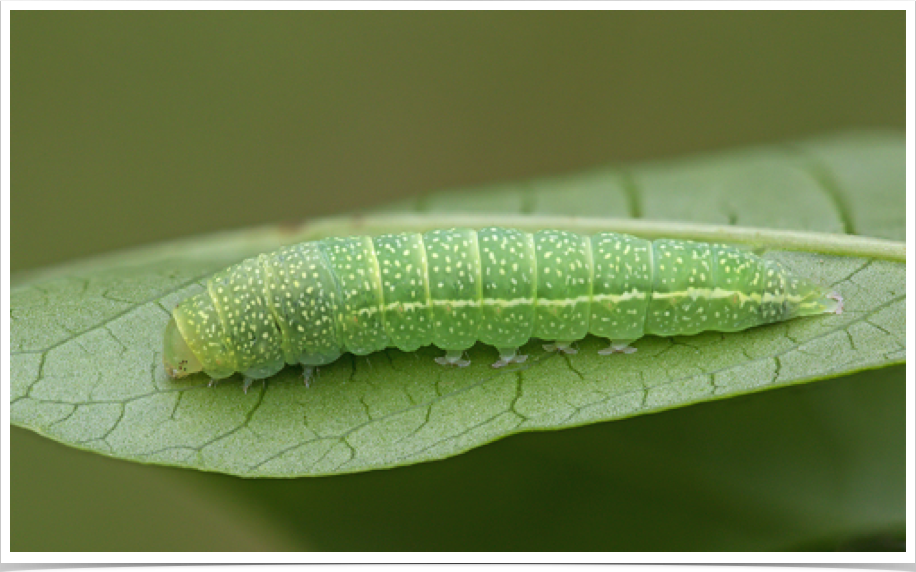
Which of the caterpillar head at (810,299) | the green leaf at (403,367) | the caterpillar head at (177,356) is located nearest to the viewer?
the green leaf at (403,367)

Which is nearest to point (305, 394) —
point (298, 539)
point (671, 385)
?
point (298, 539)

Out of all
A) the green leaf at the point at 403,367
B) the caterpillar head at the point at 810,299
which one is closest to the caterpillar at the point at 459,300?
the caterpillar head at the point at 810,299

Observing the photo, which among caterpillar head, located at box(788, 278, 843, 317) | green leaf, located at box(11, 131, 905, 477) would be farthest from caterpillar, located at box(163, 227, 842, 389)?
green leaf, located at box(11, 131, 905, 477)

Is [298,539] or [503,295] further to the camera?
[503,295]

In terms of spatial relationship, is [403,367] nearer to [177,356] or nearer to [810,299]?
[177,356]

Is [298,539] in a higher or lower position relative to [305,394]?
lower

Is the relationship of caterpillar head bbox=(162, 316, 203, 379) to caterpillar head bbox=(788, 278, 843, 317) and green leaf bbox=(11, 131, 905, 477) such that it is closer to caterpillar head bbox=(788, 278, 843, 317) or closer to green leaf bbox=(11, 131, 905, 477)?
green leaf bbox=(11, 131, 905, 477)

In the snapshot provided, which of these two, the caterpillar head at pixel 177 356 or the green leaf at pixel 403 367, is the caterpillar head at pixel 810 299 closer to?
the green leaf at pixel 403 367

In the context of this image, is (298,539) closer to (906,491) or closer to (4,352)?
(4,352)
